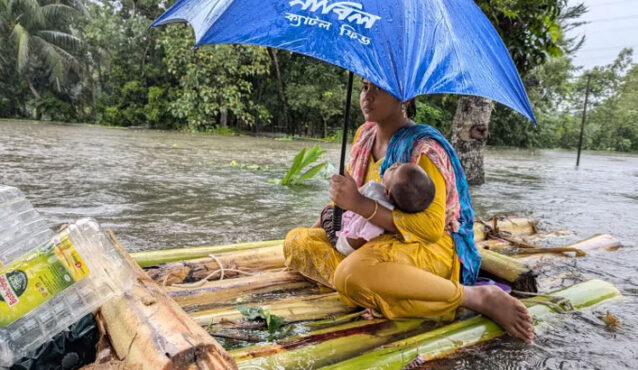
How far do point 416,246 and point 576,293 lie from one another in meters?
1.17

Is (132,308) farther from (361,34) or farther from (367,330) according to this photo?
(361,34)

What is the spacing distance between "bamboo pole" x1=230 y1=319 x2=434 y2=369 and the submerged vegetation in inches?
590

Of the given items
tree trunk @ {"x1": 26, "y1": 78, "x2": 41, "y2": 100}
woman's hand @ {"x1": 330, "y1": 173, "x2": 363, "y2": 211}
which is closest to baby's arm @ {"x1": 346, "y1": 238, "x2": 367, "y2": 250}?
woman's hand @ {"x1": 330, "y1": 173, "x2": 363, "y2": 211}

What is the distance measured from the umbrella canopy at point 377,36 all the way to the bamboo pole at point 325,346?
0.98 meters

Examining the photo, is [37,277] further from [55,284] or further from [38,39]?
[38,39]

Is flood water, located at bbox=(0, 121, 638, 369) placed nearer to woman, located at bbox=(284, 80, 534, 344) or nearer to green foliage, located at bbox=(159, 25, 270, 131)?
woman, located at bbox=(284, 80, 534, 344)

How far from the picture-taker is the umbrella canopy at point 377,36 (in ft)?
5.26

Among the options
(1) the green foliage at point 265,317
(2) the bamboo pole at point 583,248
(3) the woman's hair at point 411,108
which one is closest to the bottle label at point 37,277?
(1) the green foliage at point 265,317

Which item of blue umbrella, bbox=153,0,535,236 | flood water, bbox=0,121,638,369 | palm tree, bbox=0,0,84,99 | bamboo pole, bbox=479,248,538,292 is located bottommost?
flood water, bbox=0,121,638,369

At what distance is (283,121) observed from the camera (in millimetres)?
21547

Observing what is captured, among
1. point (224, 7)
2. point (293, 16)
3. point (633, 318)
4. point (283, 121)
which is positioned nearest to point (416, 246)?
point (293, 16)

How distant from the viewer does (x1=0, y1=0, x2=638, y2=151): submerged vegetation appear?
17125 millimetres

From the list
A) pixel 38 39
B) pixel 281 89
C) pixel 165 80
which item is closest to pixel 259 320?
pixel 281 89

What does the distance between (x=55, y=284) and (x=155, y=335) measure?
393mm
